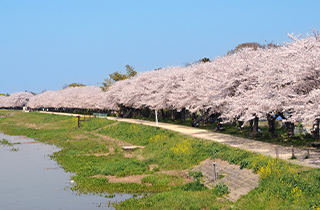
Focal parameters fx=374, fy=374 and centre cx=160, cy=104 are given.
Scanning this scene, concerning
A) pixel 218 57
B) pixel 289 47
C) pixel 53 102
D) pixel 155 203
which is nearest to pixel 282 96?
pixel 289 47

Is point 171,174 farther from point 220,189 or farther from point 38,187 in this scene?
point 38,187

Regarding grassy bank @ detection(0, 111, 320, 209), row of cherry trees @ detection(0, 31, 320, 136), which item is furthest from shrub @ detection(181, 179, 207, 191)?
row of cherry trees @ detection(0, 31, 320, 136)

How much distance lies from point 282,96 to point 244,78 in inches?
425

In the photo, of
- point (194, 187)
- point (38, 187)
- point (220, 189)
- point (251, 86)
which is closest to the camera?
point (220, 189)

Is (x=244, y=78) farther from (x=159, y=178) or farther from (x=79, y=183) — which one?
(x=79, y=183)

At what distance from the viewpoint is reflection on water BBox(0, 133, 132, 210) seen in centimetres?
2153

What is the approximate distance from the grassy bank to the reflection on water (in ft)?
3.92

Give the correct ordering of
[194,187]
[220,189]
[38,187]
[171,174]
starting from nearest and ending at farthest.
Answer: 1. [220,189]
2. [194,187]
3. [38,187]
4. [171,174]

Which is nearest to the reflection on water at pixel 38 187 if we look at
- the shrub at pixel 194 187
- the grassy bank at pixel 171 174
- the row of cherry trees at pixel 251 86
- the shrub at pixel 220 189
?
the grassy bank at pixel 171 174

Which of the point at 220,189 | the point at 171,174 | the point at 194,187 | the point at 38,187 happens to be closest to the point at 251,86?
the point at 171,174

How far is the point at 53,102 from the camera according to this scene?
482ft

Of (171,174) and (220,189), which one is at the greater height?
(220,189)

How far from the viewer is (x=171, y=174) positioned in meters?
26.8

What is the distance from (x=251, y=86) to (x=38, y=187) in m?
19.5
